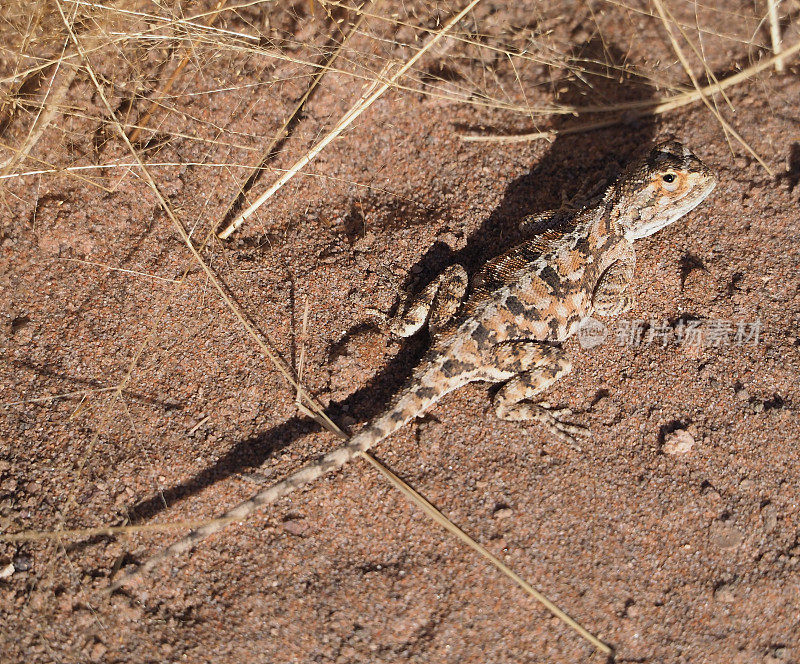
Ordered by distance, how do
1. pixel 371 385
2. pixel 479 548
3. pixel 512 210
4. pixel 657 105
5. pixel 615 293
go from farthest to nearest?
pixel 657 105 → pixel 512 210 → pixel 615 293 → pixel 371 385 → pixel 479 548

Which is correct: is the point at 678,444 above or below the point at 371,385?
above

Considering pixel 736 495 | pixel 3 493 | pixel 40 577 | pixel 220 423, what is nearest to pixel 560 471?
pixel 736 495

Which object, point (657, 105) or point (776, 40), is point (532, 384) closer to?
point (657, 105)

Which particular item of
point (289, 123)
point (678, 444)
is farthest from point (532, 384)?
point (289, 123)

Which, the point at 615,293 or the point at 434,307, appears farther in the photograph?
the point at 615,293

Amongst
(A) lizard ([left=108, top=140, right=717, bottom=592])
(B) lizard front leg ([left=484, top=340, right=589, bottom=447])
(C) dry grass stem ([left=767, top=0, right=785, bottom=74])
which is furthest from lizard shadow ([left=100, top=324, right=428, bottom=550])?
(C) dry grass stem ([left=767, top=0, right=785, bottom=74])

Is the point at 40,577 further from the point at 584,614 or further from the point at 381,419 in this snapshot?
the point at 584,614

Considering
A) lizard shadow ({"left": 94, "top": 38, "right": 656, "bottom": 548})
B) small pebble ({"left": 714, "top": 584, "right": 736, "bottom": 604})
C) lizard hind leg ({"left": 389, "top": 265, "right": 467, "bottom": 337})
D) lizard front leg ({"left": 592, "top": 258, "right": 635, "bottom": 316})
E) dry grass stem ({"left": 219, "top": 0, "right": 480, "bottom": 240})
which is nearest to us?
small pebble ({"left": 714, "top": 584, "right": 736, "bottom": 604})

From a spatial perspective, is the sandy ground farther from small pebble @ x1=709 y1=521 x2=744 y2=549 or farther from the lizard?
the lizard

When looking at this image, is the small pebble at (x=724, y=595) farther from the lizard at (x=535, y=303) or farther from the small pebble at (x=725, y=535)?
the lizard at (x=535, y=303)
